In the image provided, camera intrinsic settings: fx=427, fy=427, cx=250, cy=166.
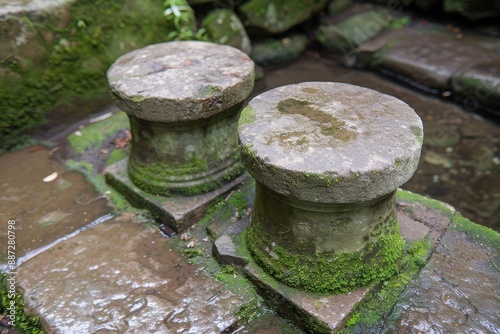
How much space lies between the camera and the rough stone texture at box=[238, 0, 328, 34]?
5758 mm

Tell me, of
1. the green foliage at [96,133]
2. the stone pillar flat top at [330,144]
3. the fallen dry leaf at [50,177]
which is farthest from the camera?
the green foliage at [96,133]

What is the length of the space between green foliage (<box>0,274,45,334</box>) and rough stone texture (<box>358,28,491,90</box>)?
5.19 meters

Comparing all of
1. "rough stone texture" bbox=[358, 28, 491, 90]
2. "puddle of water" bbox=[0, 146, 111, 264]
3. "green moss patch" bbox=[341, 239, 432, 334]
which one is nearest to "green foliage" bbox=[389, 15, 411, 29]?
"rough stone texture" bbox=[358, 28, 491, 90]

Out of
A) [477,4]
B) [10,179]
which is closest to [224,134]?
[10,179]

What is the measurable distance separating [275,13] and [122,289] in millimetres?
4654

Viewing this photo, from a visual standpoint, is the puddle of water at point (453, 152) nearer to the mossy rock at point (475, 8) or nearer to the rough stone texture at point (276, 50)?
the rough stone texture at point (276, 50)

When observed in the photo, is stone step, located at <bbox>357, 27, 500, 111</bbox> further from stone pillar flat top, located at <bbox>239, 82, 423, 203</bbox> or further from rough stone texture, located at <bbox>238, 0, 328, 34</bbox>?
stone pillar flat top, located at <bbox>239, 82, 423, 203</bbox>

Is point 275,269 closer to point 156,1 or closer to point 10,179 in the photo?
point 10,179

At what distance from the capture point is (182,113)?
2.65 m

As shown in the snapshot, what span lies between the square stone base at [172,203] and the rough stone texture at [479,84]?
353cm

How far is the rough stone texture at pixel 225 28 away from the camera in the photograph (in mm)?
5074

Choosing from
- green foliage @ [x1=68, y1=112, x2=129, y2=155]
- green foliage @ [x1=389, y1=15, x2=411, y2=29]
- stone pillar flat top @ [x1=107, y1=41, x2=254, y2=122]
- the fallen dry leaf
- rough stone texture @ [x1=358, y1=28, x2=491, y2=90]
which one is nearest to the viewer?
stone pillar flat top @ [x1=107, y1=41, x2=254, y2=122]

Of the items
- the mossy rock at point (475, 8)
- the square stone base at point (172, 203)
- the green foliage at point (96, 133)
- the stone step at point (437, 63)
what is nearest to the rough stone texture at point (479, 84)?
the stone step at point (437, 63)

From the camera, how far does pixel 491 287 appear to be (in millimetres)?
2408
